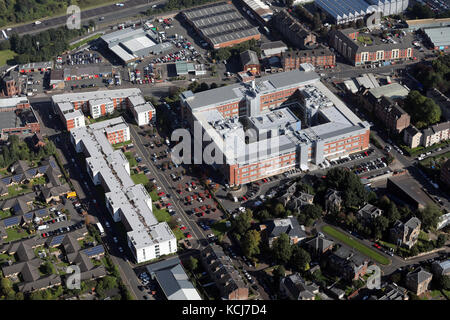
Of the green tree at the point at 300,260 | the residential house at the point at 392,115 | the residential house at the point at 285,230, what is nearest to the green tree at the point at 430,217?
the residential house at the point at 285,230

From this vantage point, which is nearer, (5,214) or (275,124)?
(5,214)

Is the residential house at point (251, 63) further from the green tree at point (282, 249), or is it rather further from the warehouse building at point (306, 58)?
the green tree at point (282, 249)

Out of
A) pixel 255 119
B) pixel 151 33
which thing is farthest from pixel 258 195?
pixel 151 33

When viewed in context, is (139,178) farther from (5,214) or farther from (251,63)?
(251,63)

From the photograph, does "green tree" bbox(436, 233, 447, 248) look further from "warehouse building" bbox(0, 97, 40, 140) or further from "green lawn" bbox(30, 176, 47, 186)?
"warehouse building" bbox(0, 97, 40, 140)

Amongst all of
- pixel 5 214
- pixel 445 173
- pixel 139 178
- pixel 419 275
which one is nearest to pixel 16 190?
pixel 5 214

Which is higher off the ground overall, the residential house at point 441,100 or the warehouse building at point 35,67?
the warehouse building at point 35,67

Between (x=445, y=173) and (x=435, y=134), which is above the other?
(x=435, y=134)
